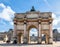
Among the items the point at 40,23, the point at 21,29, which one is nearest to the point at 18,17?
the point at 21,29

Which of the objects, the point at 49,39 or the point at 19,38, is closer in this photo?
the point at 49,39

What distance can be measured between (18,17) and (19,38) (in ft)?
19.0

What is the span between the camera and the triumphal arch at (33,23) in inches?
1719

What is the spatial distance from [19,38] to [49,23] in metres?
9.25

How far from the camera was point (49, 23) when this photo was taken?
4362 cm

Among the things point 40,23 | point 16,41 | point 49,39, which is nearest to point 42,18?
point 40,23

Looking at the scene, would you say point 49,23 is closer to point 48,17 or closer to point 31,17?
point 48,17

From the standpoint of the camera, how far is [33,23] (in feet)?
146

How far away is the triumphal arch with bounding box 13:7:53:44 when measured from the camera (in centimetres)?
4366

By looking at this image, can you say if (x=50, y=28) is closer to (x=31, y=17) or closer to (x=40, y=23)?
(x=40, y=23)

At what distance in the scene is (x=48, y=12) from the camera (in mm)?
44531

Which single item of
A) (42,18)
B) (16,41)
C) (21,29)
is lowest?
(16,41)

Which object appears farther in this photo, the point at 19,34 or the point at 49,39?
the point at 19,34

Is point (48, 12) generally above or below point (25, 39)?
above
